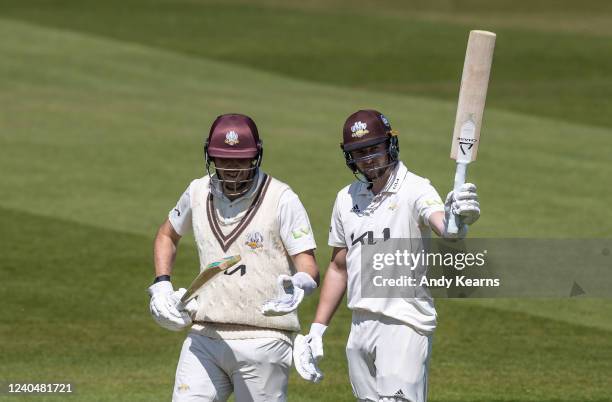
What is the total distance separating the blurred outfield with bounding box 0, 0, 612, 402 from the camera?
14.0 metres

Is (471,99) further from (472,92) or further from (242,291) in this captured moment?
(242,291)

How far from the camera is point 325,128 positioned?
87.0ft

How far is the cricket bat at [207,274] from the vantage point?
328 inches

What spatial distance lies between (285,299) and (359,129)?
1.33 metres

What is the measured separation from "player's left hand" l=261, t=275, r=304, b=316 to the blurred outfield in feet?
14.1

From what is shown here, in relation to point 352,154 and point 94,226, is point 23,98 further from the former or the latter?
point 352,154

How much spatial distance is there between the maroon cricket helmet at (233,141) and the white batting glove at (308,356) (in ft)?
4.13

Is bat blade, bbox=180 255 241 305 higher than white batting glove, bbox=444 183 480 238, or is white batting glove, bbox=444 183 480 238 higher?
white batting glove, bbox=444 183 480 238

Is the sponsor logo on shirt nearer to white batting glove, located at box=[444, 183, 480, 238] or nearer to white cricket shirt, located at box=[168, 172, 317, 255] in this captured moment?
white cricket shirt, located at box=[168, 172, 317, 255]

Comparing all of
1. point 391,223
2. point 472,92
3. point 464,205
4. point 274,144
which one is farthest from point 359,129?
point 274,144

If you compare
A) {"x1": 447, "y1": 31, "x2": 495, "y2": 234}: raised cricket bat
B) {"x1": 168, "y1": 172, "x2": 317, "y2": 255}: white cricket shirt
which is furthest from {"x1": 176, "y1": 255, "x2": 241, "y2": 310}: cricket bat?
{"x1": 447, "y1": 31, "x2": 495, "y2": 234}: raised cricket bat

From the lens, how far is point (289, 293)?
8.23 metres

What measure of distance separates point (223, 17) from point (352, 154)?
3378 cm

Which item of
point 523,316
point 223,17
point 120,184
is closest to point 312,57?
point 223,17
